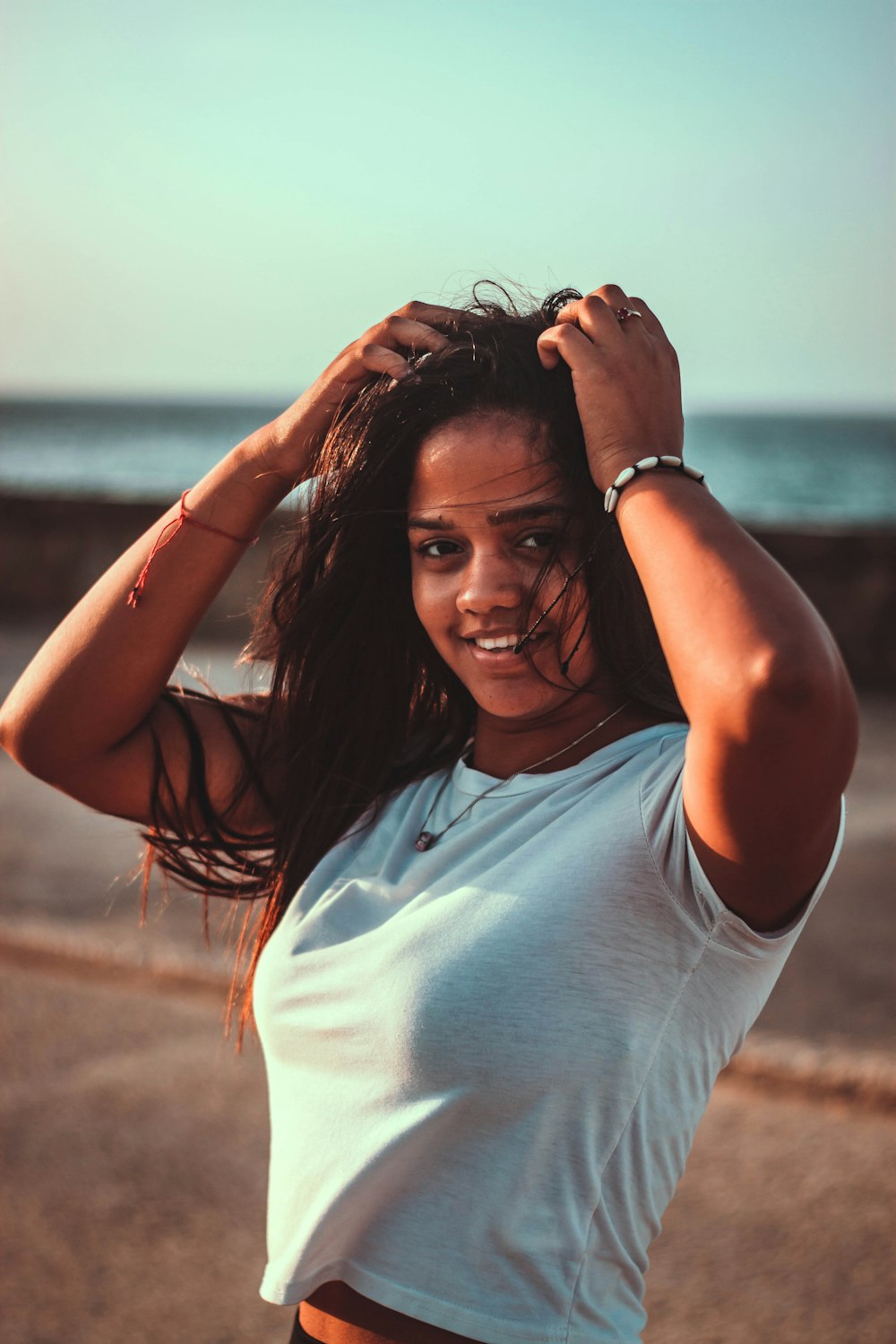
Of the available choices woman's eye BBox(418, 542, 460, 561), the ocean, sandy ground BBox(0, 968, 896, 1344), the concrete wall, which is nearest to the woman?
woman's eye BBox(418, 542, 460, 561)

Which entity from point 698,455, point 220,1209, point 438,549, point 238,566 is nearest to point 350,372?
point 438,549

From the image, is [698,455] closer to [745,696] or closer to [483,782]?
[483,782]

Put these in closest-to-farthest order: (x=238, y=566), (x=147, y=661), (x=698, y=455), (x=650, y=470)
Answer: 1. (x=650, y=470)
2. (x=147, y=661)
3. (x=238, y=566)
4. (x=698, y=455)

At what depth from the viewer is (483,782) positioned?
65.3 inches

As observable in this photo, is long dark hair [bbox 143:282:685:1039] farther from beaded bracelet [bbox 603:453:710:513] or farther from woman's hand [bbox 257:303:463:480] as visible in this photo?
beaded bracelet [bbox 603:453:710:513]

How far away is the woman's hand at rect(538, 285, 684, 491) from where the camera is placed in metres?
1.46

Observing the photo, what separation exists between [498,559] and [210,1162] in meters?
2.13

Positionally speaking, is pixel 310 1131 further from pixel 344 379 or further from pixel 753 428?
pixel 753 428

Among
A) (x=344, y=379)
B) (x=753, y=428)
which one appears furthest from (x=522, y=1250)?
(x=753, y=428)

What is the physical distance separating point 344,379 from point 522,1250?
1.12m

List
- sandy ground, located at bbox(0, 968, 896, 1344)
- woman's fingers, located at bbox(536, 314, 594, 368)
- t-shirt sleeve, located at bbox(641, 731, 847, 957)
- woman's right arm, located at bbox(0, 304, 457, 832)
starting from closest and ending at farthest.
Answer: t-shirt sleeve, located at bbox(641, 731, 847, 957) < woman's fingers, located at bbox(536, 314, 594, 368) < woman's right arm, located at bbox(0, 304, 457, 832) < sandy ground, located at bbox(0, 968, 896, 1344)

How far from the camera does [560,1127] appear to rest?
133cm

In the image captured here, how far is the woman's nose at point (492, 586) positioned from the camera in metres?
1.56

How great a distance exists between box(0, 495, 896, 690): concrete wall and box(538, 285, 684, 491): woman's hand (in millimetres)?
5908
